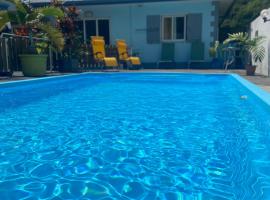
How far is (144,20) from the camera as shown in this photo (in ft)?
42.9

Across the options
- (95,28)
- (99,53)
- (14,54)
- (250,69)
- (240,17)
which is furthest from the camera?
(240,17)

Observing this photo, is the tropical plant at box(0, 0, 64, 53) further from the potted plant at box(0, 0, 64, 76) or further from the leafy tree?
the leafy tree

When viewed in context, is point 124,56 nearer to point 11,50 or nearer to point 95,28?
point 95,28

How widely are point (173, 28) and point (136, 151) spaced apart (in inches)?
450

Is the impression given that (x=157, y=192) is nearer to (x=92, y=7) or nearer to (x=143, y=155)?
(x=143, y=155)

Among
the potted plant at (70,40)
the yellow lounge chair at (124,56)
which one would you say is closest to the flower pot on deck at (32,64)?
the potted plant at (70,40)

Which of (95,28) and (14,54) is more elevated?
(95,28)

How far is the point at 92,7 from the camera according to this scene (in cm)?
1352

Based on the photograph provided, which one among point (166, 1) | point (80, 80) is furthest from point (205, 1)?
point (80, 80)

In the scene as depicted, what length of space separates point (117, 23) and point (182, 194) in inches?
494

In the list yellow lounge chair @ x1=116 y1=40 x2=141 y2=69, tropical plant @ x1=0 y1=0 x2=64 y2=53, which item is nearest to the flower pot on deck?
tropical plant @ x1=0 y1=0 x2=64 y2=53

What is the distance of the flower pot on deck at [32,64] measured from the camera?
779 cm

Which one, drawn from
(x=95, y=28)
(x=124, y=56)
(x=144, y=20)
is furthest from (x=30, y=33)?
(x=144, y=20)

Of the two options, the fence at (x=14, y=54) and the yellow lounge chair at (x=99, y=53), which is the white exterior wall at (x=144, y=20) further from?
the fence at (x=14, y=54)
